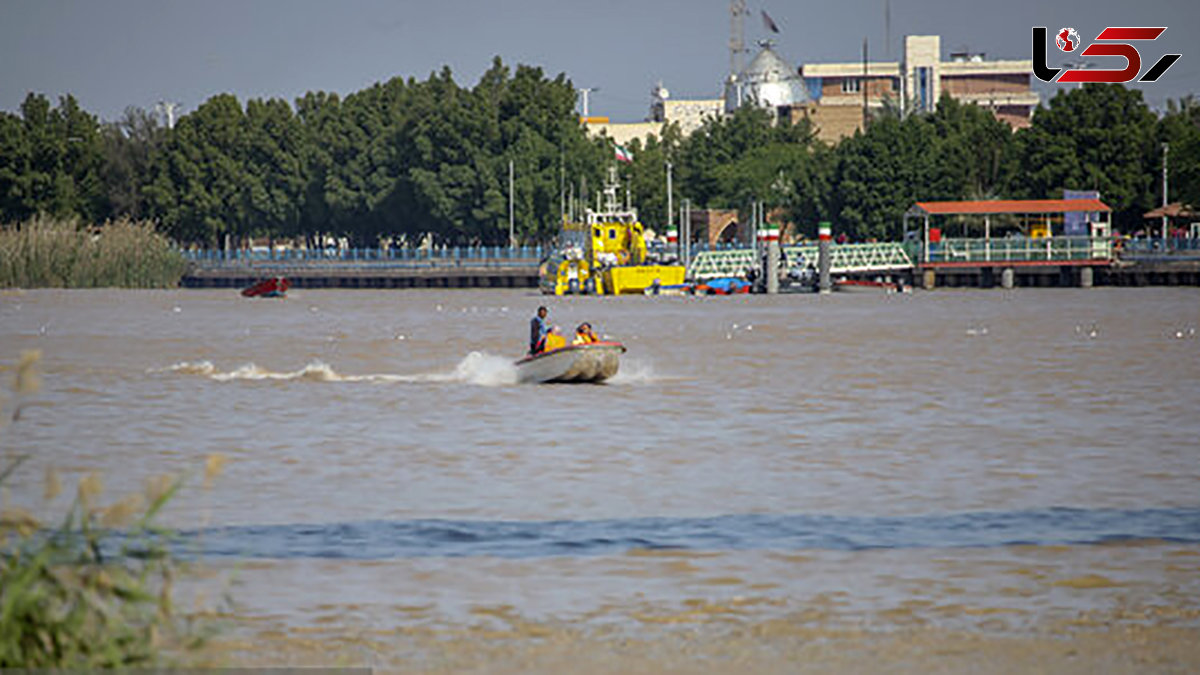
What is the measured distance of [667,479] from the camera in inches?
1008

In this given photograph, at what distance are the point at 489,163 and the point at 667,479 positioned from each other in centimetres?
12594

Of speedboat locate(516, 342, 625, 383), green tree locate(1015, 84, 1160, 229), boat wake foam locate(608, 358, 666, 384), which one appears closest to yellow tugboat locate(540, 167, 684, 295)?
green tree locate(1015, 84, 1160, 229)

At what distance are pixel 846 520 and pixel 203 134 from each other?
520 ft

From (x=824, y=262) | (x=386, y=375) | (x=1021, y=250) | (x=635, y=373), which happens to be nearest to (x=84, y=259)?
(x=824, y=262)

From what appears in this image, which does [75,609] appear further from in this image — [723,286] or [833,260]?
[833,260]

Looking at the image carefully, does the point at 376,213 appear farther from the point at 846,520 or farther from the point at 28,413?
the point at 846,520

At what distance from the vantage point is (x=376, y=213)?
162 meters

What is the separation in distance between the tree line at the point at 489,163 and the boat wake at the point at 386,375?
8476cm

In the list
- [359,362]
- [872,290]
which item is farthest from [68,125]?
[359,362]

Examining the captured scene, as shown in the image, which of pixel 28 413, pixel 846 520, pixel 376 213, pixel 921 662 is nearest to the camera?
pixel 921 662

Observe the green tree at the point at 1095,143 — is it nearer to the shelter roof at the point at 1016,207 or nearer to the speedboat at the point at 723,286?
the shelter roof at the point at 1016,207

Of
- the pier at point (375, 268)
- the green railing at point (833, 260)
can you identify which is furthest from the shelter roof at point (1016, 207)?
the pier at point (375, 268)

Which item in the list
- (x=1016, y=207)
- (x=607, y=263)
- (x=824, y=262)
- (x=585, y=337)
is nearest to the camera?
(x=585, y=337)

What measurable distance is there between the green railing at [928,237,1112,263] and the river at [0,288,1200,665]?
58.2 metres
